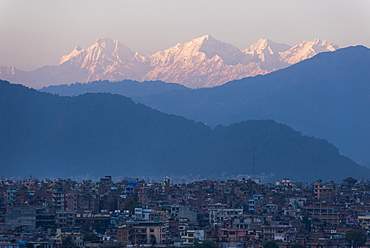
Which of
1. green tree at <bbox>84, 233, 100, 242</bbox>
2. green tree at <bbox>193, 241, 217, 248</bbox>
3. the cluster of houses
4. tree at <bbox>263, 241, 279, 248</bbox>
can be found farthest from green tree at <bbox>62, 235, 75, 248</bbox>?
tree at <bbox>263, 241, 279, 248</bbox>

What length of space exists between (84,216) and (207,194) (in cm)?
3333

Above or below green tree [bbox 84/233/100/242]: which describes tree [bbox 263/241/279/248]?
below

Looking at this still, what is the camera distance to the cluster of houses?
87812mm

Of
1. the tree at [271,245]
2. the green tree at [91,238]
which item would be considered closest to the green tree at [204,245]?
the tree at [271,245]

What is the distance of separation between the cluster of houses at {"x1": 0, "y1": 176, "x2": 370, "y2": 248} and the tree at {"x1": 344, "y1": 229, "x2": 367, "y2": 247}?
699mm

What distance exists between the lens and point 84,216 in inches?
4075

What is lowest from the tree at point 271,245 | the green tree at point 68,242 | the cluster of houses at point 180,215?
the tree at point 271,245

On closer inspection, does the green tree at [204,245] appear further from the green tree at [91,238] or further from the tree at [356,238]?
the tree at [356,238]

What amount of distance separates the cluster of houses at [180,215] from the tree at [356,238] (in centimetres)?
70

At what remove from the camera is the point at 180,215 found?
349 ft

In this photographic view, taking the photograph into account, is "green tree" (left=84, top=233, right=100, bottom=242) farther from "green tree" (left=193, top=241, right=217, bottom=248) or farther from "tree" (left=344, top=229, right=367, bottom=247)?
"tree" (left=344, top=229, right=367, bottom=247)

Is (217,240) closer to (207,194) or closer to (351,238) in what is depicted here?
(351,238)

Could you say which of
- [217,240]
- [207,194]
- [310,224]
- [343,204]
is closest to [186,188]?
[207,194]

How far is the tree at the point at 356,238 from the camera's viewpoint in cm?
8788
